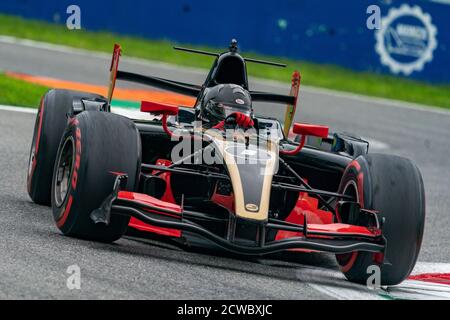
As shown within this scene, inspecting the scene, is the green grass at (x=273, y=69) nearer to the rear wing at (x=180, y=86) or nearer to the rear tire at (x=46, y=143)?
the rear wing at (x=180, y=86)

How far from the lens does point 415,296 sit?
22.9ft

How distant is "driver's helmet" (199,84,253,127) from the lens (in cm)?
839

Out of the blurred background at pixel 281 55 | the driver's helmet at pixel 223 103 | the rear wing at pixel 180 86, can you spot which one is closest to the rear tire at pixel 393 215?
the driver's helmet at pixel 223 103

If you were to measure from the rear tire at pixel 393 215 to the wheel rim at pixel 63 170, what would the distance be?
1.88m

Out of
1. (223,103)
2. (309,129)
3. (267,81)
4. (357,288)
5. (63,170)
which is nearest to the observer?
(357,288)

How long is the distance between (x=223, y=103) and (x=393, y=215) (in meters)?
1.86

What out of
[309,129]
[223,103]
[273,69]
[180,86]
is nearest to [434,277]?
[309,129]

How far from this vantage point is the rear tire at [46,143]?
8508 millimetres

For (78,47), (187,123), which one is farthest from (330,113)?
(187,123)

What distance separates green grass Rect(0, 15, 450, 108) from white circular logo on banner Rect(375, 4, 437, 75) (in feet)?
1.46

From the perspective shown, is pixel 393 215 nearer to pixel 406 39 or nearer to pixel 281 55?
pixel 406 39

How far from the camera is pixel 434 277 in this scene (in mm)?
7988
